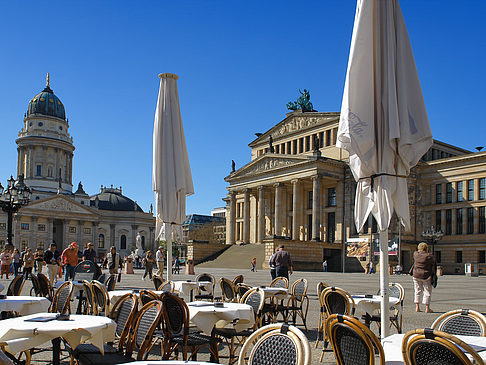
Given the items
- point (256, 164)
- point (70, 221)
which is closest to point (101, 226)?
point (70, 221)

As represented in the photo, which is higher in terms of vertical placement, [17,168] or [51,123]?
[51,123]

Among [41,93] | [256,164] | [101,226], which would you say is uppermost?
[41,93]

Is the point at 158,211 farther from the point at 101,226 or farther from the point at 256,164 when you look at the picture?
the point at 101,226

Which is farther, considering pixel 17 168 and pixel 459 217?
pixel 17 168

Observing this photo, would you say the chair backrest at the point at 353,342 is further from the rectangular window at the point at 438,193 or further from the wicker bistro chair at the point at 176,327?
the rectangular window at the point at 438,193

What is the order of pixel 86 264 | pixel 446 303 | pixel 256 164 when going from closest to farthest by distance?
pixel 86 264
pixel 446 303
pixel 256 164

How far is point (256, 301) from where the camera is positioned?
342 inches

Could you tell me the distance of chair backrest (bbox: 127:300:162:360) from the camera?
5.60 meters

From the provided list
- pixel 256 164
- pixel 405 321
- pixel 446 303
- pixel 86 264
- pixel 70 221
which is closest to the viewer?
pixel 405 321

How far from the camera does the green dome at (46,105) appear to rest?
112062 mm

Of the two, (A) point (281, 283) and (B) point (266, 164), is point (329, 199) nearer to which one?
(B) point (266, 164)

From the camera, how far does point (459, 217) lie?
55.5m

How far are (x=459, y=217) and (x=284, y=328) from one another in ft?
185

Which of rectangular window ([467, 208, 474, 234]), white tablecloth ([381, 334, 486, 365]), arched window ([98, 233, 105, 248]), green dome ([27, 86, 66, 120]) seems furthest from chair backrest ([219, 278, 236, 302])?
green dome ([27, 86, 66, 120])
